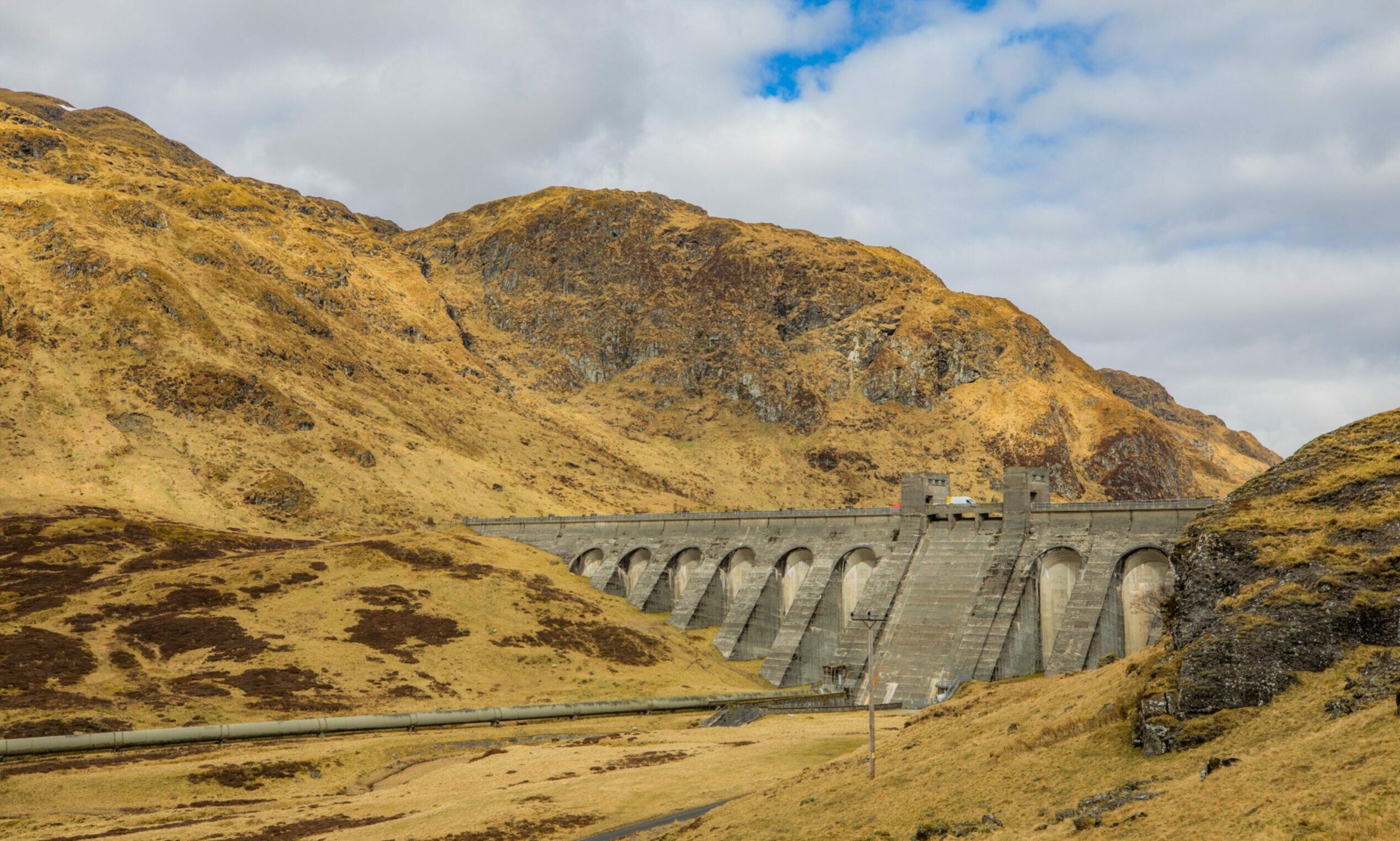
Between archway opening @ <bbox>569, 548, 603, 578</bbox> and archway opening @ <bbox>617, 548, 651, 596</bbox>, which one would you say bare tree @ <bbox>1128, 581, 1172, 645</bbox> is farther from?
archway opening @ <bbox>569, 548, 603, 578</bbox>

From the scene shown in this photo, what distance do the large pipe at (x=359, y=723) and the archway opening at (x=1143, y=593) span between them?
757 inches

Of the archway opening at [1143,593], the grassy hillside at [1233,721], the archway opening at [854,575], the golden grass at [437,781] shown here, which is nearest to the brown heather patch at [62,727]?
the golden grass at [437,781]

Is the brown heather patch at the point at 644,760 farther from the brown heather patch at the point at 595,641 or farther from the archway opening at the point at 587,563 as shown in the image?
the archway opening at the point at 587,563

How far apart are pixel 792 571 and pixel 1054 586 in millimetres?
25303

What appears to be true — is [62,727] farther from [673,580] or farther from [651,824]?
[673,580]

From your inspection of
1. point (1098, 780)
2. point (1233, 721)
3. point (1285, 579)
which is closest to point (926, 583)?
point (1285, 579)

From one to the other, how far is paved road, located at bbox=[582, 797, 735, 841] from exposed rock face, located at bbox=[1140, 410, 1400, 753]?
18073 millimetres

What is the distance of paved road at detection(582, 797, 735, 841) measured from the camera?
38.1 m

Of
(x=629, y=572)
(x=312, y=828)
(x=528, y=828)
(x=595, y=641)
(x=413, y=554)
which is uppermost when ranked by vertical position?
(x=413, y=554)

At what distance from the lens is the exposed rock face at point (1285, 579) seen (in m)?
26.5

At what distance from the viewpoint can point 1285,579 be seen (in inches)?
1124

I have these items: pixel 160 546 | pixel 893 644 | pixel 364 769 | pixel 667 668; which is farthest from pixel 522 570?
pixel 364 769

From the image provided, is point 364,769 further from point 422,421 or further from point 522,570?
point 422,421

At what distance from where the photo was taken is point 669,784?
44.7 metres
